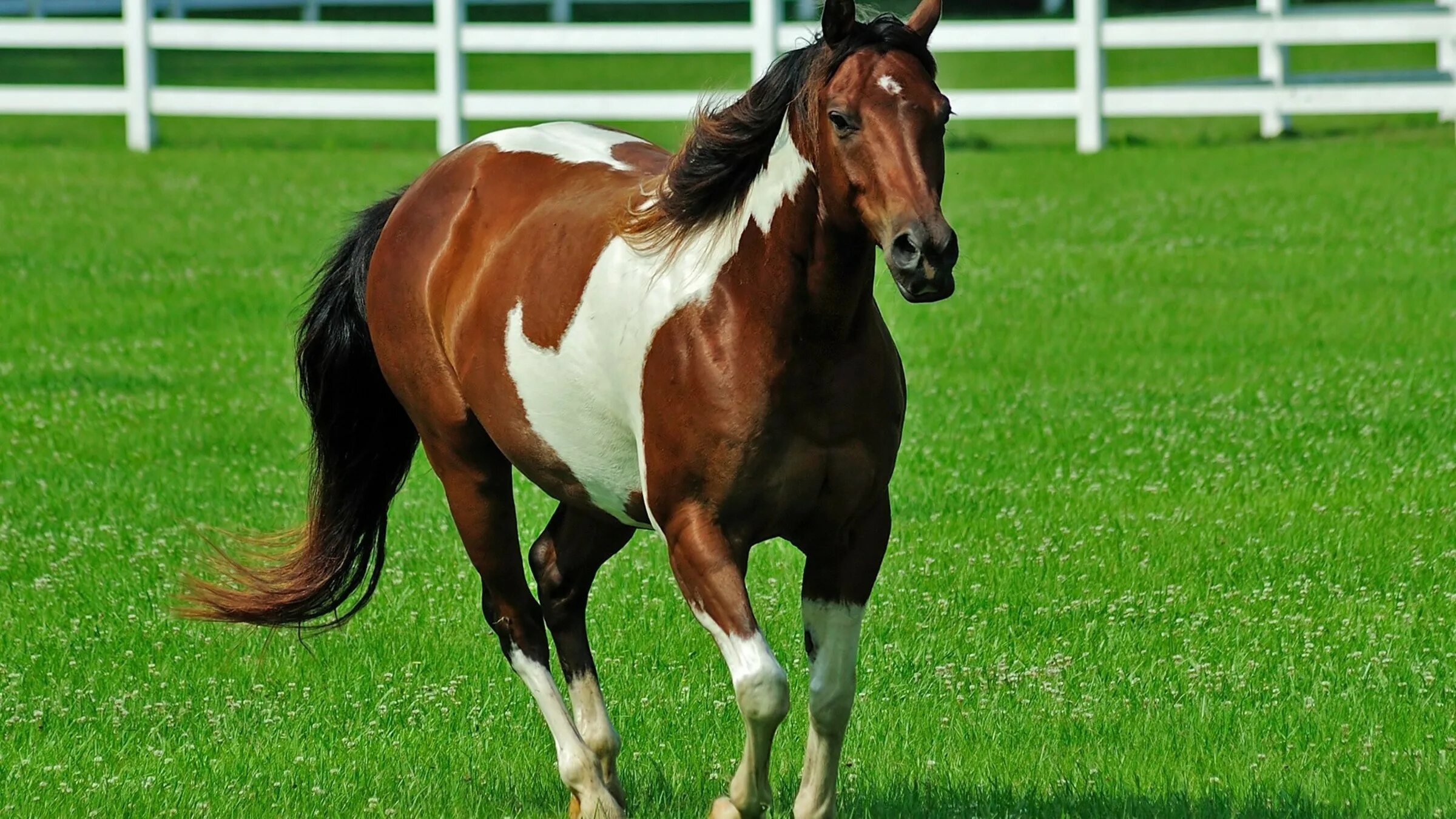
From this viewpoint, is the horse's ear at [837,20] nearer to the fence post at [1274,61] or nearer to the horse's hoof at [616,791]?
the horse's hoof at [616,791]

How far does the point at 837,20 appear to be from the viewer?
402 cm

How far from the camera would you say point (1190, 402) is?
1044 centimetres

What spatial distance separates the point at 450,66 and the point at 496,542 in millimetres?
15245

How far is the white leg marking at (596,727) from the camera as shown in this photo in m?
5.13

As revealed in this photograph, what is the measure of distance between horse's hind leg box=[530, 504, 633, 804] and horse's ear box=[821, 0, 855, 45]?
1.66 metres

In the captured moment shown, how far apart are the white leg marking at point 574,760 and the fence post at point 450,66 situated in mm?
15190

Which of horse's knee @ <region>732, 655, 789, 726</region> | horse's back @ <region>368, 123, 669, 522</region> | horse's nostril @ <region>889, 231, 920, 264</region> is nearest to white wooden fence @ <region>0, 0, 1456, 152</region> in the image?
horse's back @ <region>368, 123, 669, 522</region>

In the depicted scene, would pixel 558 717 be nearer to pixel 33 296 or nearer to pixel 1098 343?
pixel 1098 343

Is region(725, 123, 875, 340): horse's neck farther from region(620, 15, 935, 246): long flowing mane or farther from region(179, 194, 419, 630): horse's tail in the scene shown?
region(179, 194, 419, 630): horse's tail

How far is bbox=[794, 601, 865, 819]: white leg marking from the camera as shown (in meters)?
4.43

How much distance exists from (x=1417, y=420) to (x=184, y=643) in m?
6.24

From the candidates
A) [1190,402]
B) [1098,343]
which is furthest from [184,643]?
[1098,343]

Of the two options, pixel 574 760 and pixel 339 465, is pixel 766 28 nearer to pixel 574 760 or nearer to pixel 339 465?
pixel 339 465

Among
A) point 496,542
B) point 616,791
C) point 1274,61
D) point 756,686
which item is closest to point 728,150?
point 756,686
